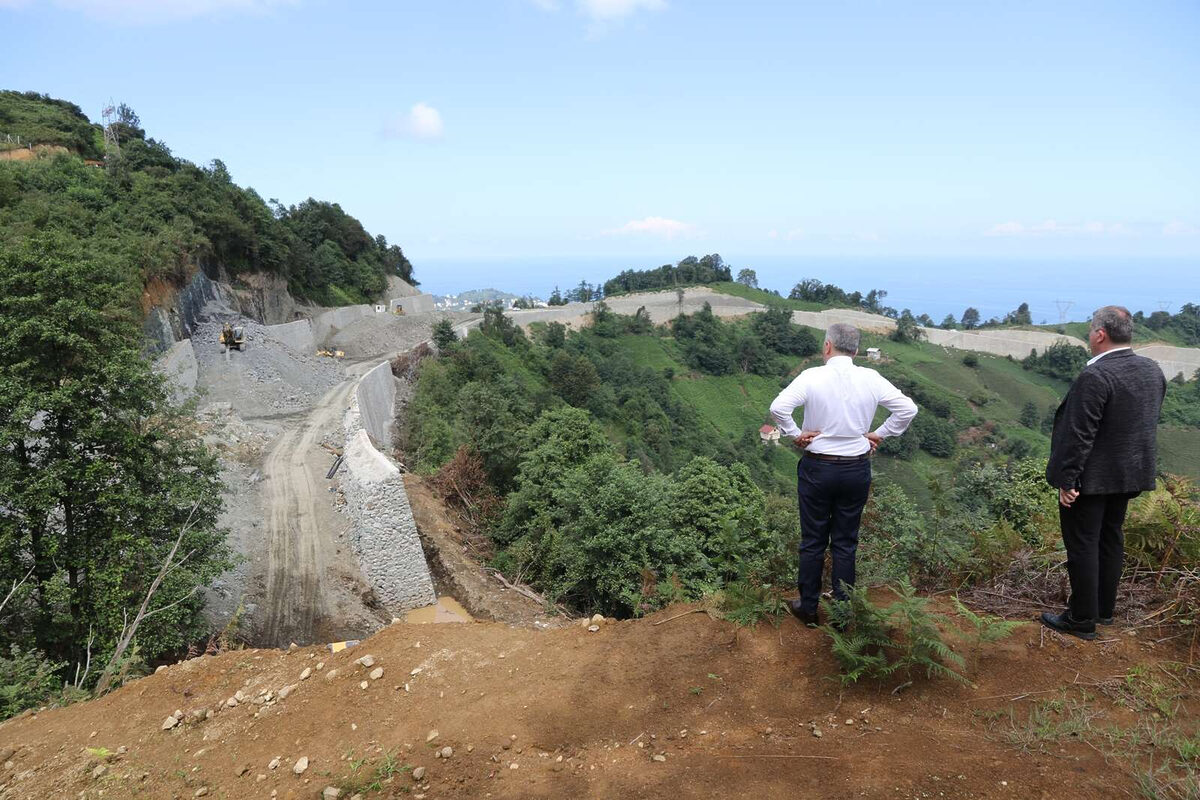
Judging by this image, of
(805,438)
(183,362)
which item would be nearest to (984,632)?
(805,438)

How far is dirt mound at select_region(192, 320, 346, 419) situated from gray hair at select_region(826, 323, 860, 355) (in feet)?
65.6

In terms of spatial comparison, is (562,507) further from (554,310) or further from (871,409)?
(554,310)

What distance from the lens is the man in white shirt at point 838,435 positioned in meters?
3.62

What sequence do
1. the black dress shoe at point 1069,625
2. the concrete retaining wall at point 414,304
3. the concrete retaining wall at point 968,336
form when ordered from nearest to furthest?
the black dress shoe at point 1069,625, the concrete retaining wall at point 414,304, the concrete retaining wall at point 968,336

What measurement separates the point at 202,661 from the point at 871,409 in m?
5.55

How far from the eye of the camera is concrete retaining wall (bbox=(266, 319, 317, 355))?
92.5ft

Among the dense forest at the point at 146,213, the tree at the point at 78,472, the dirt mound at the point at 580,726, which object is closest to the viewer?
the dirt mound at the point at 580,726

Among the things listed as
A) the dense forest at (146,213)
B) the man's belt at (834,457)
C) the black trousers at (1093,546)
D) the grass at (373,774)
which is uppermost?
the dense forest at (146,213)

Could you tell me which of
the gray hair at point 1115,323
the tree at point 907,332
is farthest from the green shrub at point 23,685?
the tree at point 907,332

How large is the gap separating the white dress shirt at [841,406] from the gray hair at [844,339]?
60mm

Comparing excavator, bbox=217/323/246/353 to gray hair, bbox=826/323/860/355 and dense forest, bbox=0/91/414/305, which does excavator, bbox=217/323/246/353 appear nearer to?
dense forest, bbox=0/91/414/305

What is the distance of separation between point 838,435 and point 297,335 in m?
31.7

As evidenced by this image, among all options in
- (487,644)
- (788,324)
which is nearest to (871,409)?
(487,644)

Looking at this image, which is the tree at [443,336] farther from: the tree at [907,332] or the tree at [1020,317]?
the tree at [1020,317]
